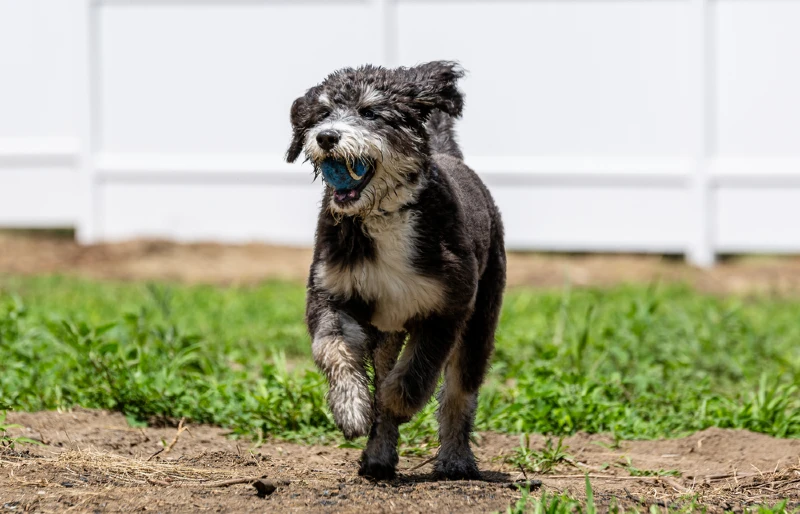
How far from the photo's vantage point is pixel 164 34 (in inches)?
533

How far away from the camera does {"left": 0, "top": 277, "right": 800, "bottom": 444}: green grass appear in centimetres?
595

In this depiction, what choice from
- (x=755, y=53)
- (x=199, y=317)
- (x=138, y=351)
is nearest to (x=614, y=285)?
(x=755, y=53)

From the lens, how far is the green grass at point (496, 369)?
5953mm

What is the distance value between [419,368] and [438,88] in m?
1.19

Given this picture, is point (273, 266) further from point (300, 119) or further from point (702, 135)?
point (300, 119)

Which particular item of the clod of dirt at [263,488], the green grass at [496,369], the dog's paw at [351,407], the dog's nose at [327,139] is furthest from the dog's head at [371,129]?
the green grass at [496,369]

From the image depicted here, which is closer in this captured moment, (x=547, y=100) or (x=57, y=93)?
(x=547, y=100)

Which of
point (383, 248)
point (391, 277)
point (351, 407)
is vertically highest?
point (383, 248)

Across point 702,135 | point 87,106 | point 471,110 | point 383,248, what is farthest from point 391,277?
point 87,106

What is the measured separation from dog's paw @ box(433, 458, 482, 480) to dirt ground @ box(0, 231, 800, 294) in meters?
6.19

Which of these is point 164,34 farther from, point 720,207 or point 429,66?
point 429,66

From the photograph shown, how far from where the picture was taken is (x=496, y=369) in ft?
23.6

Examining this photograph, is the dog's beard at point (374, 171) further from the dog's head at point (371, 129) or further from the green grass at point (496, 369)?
the green grass at point (496, 369)

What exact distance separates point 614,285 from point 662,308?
7.11 ft
